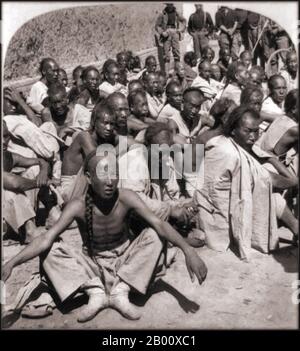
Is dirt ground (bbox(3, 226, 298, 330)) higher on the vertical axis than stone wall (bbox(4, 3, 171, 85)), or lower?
lower

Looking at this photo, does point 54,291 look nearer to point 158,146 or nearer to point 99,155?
point 99,155

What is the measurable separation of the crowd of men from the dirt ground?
116 mm

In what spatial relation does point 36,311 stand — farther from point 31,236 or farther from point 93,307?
point 31,236

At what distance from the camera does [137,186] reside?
504 cm

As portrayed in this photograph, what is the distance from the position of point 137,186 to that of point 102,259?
1.04 m

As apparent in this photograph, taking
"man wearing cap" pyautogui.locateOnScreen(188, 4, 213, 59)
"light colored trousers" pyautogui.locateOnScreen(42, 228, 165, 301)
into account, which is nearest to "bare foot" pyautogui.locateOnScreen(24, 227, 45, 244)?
"light colored trousers" pyautogui.locateOnScreen(42, 228, 165, 301)

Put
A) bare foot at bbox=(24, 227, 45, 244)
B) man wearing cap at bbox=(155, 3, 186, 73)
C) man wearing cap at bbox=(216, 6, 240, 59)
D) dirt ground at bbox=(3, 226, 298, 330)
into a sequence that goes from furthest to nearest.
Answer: man wearing cap at bbox=(216, 6, 240, 59)
man wearing cap at bbox=(155, 3, 186, 73)
bare foot at bbox=(24, 227, 45, 244)
dirt ground at bbox=(3, 226, 298, 330)

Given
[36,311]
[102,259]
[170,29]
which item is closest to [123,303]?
[102,259]

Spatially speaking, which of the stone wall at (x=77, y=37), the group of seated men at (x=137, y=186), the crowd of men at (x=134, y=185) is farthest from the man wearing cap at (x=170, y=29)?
the group of seated men at (x=137, y=186)

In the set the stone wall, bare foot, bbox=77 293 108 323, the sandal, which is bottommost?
the sandal

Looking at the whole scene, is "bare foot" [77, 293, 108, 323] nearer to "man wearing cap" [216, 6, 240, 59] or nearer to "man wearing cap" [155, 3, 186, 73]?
"man wearing cap" [155, 3, 186, 73]

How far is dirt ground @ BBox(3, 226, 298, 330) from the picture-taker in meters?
3.78

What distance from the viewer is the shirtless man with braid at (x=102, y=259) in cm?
381

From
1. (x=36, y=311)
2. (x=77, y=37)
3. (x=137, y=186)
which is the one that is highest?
(x=77, y=37)
